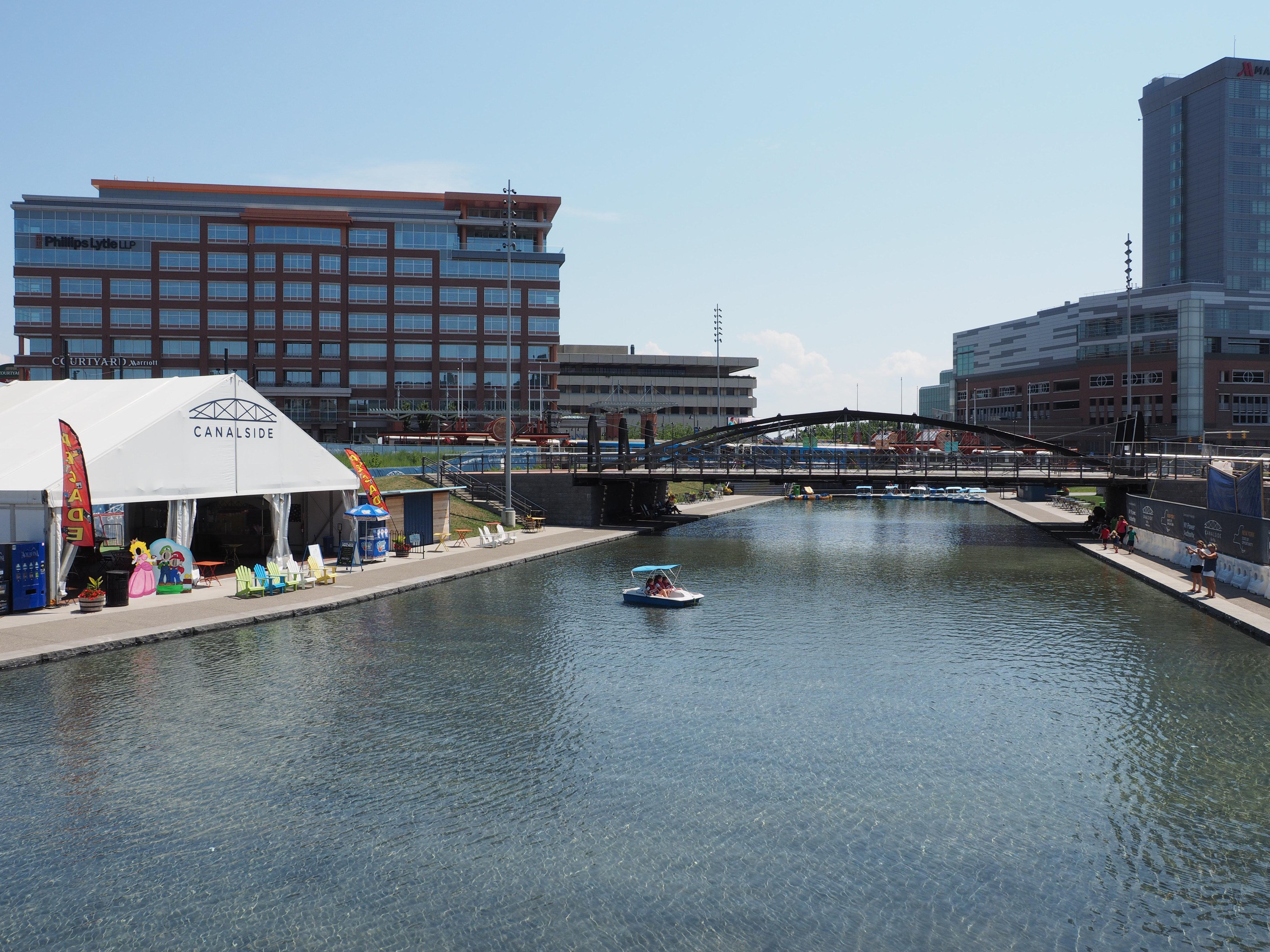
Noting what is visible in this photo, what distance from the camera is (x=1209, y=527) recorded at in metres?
38.8

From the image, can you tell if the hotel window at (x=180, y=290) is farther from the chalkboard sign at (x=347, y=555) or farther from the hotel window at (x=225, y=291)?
the chalkboard sign at (x=347, y=555)

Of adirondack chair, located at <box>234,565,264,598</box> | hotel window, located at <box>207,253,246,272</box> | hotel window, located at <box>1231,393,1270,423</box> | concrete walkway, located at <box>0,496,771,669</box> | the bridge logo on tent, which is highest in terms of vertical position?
hotel window, located at <box>207,253,246,272</box>

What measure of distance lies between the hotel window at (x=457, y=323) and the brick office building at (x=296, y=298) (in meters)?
0.14

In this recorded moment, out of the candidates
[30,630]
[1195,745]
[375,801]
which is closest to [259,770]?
[375,801]

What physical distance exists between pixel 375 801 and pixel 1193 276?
21668 centimetres

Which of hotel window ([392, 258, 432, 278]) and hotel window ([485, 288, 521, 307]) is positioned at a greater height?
hotel window ([392, 258, 432, 278])

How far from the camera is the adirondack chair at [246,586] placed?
33.0 meters

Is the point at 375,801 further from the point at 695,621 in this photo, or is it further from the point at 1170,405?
the point at 1170,405

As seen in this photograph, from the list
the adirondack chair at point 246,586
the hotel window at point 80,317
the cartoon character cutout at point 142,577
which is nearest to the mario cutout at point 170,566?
the cartoon character cutout at point 142,577

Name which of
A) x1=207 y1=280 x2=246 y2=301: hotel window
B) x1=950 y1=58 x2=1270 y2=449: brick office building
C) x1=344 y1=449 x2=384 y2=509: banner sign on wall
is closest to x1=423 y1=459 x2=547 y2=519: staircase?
x1=344 y1=449 x2=384 y2=509: banner sign on wall

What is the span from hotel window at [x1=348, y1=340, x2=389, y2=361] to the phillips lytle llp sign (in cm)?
2709

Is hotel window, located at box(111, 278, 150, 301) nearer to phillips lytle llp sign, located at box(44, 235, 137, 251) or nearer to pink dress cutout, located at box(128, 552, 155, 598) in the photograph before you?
phillips lytle llp sign, located at box(44, 235, 137, 251)

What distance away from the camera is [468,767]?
16891 mm

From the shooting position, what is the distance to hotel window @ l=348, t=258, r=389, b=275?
377ft
